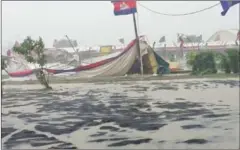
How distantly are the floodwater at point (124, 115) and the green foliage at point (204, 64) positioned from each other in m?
0.09

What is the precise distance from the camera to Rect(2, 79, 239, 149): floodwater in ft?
6.72

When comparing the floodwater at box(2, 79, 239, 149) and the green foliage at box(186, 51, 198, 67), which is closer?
the floodwater at box(2, 79, 239, 149)

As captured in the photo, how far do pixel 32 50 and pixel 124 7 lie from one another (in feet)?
2.47

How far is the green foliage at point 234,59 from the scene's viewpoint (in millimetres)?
2279

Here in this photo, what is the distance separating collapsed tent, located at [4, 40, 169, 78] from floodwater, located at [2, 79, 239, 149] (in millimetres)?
96

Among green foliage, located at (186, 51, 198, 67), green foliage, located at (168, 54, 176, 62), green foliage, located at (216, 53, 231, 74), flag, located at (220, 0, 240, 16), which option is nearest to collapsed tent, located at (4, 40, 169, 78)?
green foliage, located at (168, 54, 176, 62)

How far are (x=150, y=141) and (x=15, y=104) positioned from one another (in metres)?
1.00

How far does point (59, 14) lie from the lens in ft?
7.07

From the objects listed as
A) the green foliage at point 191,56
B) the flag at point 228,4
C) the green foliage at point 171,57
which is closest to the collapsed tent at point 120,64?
the green foliage at point 171,57

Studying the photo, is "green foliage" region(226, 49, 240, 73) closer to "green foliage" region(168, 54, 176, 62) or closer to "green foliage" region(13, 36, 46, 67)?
"green foliage" region(168, 54, 176, 62)

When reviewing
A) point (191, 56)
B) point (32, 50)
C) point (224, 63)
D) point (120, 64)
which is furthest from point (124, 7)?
point (224, 63)

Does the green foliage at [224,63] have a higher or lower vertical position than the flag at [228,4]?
lower

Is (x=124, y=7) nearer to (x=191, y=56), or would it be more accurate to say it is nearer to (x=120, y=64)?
(x=120, y=64)

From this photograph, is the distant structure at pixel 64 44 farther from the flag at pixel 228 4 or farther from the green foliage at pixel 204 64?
the flag at pixel 228 4
